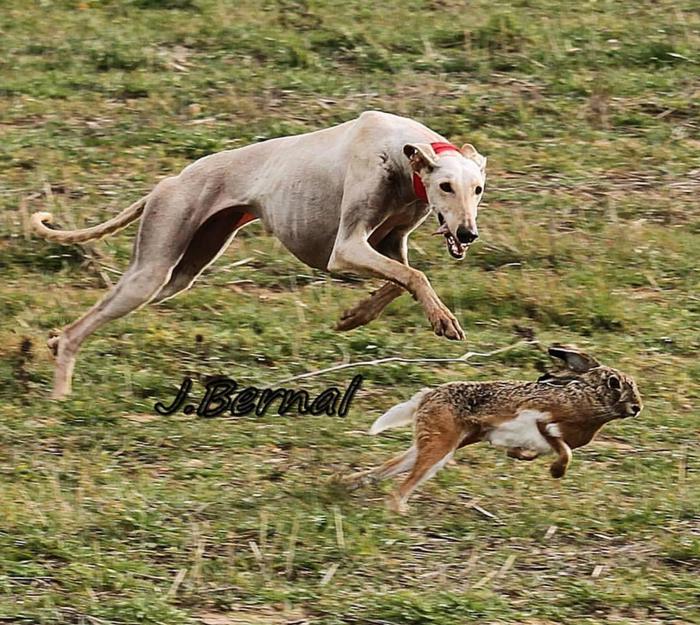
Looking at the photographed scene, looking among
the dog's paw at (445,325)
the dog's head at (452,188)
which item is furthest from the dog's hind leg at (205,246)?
the dog's paw at (445,325)

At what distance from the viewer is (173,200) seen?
7.87m

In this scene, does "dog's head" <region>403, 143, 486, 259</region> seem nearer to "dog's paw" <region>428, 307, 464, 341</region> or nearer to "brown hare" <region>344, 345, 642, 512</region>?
"dog's paw" <region>428, 307, 464, 341</region>

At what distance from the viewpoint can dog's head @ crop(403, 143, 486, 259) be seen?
21.7ft

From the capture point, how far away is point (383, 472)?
256 inches

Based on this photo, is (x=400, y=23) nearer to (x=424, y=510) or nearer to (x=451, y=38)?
(x=451, y=38)

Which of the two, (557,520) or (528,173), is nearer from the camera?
(557,520)

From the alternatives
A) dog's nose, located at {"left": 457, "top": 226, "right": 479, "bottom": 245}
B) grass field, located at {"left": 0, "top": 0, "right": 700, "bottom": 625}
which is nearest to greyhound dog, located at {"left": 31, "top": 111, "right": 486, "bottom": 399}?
dog's nose, located at {"left": 457, "top": 226, "right": 479, "bottom": 245}

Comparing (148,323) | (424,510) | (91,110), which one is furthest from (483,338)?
(91,110)

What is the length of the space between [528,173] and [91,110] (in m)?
2.81

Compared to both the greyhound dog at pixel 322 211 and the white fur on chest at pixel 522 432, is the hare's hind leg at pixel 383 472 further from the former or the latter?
the greyhound dog at pixel 322 211

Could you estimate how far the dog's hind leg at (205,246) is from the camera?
7.98m
